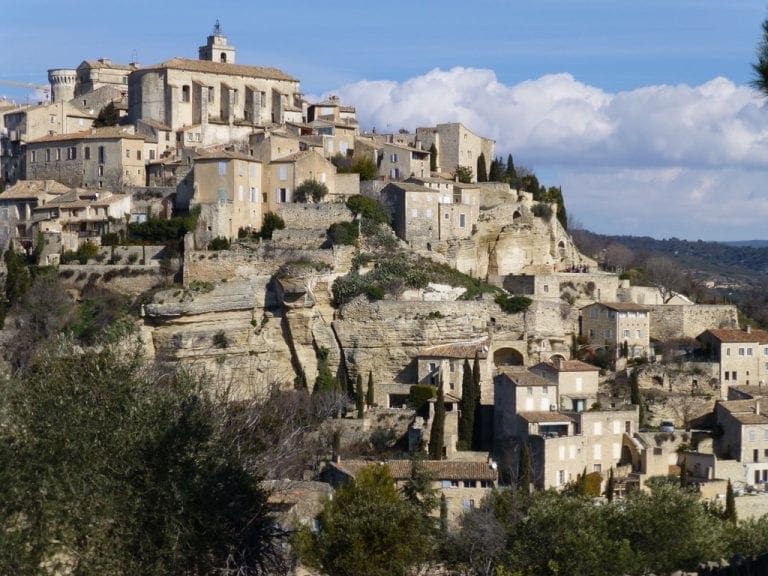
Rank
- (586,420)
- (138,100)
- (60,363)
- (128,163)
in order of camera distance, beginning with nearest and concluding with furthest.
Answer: (60,363)
(586,420)
(128,163)
(138,100)

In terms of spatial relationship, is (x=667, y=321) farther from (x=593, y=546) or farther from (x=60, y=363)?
(x=60, y=363)

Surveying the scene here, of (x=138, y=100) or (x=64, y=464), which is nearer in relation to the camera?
(x=64, y=464)

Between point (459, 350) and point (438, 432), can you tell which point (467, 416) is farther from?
point (459, 350)

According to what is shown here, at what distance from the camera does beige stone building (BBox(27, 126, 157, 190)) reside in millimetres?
65812

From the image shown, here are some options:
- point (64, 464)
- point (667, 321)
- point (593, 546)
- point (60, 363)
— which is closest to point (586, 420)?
Result: point (667, 321)

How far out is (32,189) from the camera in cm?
6588

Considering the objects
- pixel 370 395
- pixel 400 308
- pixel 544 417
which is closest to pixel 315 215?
pixel 400 308

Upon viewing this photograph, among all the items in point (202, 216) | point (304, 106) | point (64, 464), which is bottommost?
point (64, 464)

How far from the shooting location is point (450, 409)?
52969 millimetres

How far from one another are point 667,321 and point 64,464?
36046 millimetres

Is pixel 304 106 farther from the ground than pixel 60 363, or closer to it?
farther from the ground

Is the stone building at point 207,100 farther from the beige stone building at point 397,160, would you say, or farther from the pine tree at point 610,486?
the pine tree at point 610,486

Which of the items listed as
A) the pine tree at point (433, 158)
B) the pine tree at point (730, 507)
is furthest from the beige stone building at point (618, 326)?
the pine tree at point (433, 158)

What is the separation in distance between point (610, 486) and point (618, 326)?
445 inches
